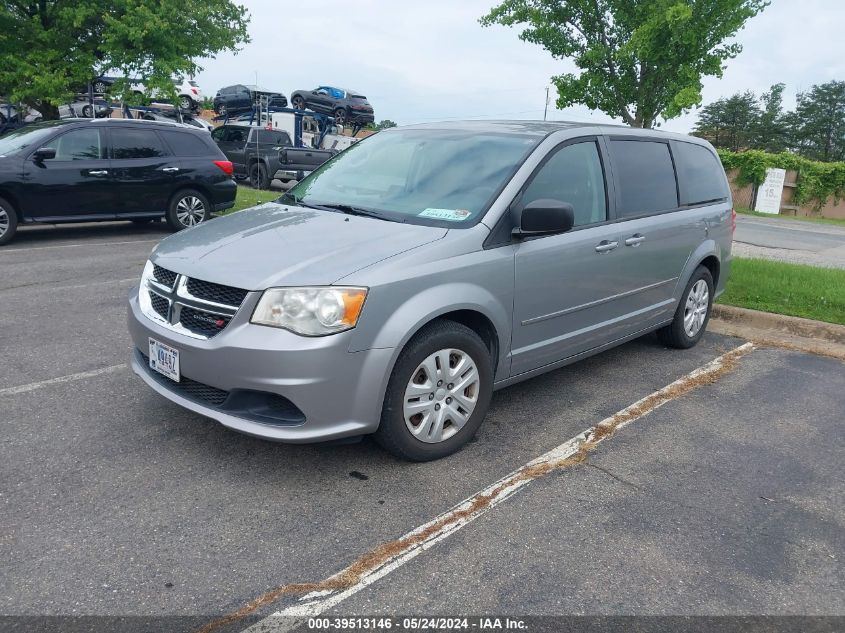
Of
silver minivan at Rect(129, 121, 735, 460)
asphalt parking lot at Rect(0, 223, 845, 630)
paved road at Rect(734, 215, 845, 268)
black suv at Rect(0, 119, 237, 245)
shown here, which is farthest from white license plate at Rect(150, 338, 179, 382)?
paved road at Rect(734, 215, 845, 268)

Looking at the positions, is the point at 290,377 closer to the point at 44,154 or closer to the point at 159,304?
the point at 159,304

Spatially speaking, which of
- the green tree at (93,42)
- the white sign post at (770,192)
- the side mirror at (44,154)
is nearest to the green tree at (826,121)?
the white sign post at (770,192)

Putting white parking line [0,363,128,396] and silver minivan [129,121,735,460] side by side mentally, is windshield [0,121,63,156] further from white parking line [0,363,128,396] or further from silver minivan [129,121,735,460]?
silver minivan [129,121,735,460]

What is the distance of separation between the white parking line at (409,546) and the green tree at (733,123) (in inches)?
2697

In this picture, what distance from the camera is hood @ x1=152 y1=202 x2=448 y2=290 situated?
3.25 meters

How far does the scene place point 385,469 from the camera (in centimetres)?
356

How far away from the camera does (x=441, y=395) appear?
3.59 meters

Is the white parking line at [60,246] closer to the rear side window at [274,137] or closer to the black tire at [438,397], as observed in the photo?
the black tire at [438,397]

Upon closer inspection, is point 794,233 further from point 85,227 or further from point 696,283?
point 85,227

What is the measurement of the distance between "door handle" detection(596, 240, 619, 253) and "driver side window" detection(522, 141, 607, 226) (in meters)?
0.15

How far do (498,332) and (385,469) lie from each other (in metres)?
0.96

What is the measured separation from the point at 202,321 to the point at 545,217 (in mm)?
1853

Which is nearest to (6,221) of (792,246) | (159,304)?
(159,304)


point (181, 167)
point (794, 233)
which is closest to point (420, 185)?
point (181, 167)
